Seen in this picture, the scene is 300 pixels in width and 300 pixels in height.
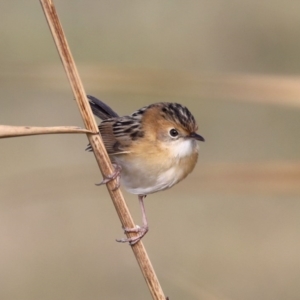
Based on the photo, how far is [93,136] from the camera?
2.45 meters

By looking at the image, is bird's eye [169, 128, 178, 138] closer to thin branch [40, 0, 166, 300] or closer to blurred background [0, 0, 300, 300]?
blurred background [0, 0, 300, 300]

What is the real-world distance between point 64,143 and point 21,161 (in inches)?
22.1

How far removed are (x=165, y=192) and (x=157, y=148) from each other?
376mm

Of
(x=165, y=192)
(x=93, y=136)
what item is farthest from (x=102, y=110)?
(x=93, y=136)

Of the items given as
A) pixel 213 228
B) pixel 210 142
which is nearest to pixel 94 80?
pixel 213 228

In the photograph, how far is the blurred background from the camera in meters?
6.67

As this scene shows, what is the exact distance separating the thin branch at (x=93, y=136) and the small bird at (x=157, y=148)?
887 millimetres

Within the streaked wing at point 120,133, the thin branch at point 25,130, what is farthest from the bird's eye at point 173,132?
the thin branch at point 25,130

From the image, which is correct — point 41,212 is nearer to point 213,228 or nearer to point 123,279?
point 123,279

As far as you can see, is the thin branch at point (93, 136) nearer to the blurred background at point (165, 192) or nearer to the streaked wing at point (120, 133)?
the blurred background at point (165, 192)

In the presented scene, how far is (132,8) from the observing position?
10180mm

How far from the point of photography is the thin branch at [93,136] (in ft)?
6.72

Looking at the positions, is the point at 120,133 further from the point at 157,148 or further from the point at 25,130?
the point at 25,130

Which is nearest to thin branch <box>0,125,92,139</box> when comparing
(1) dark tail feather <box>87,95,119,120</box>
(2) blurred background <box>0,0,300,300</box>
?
(2) blurred background <box>0,0,300,300</box>
